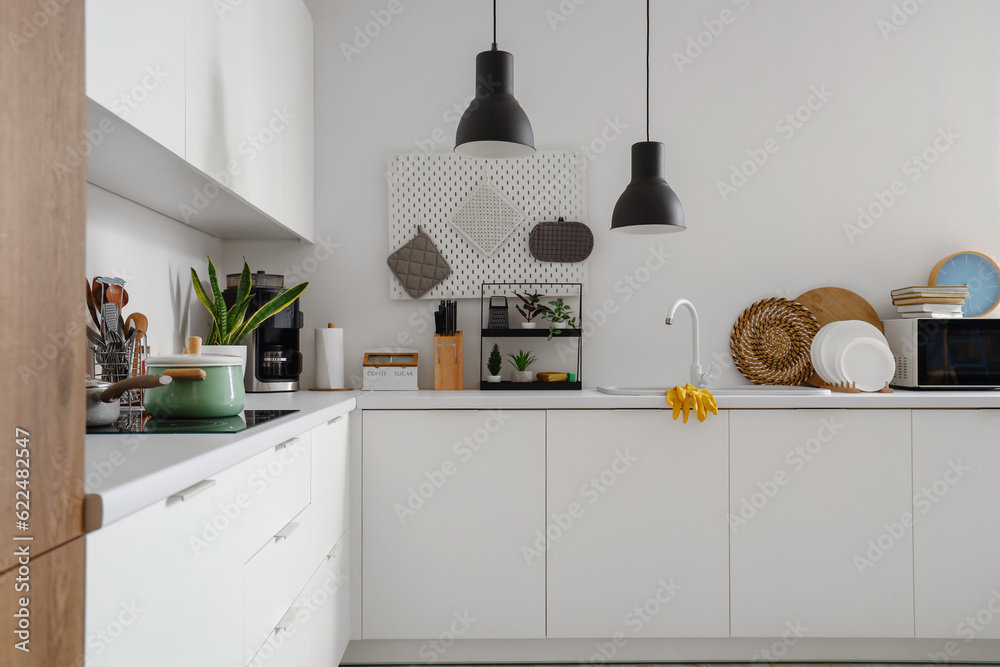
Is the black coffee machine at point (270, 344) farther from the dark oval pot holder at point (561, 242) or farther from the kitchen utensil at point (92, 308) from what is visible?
the dark oval pot holder at point (561, 242)

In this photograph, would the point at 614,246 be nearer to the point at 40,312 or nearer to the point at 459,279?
the point at 459,279

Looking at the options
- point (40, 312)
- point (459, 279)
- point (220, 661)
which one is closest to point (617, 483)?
point (459, 279)

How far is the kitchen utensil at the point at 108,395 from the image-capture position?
43.1 inches

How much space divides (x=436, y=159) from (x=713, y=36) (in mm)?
1301

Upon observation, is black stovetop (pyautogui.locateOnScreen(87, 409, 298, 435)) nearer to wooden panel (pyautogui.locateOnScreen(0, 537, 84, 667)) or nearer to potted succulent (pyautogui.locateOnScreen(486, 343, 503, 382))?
wooden panel (pyautogui.locateOnScreen(0, 537, 84, 667))

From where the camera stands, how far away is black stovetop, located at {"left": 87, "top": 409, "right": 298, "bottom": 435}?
1.21 m

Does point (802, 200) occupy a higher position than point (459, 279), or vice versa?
point (802, 200)

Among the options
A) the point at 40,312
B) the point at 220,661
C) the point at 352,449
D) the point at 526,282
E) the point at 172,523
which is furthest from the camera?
the point at 526,282

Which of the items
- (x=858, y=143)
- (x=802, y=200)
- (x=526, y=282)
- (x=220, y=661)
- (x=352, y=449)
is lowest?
(x=220, y=661)

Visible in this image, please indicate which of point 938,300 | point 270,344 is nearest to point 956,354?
point 938,300

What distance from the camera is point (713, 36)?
272cm

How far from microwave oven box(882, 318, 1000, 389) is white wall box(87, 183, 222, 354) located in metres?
2.70

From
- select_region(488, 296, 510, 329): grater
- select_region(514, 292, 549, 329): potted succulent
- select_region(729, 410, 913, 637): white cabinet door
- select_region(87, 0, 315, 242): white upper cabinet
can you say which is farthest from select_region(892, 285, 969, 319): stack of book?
select_region(87, 0, 315, 242): white upper cabinet

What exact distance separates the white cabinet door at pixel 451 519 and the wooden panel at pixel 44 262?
145 centimetres
